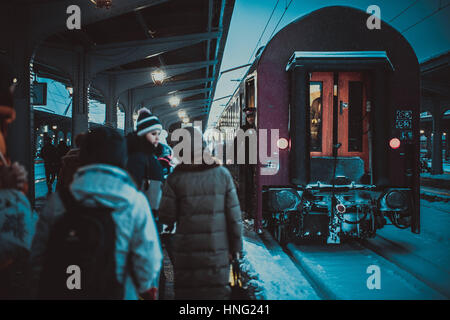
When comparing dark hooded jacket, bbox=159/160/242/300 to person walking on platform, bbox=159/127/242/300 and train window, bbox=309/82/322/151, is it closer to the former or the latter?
person walking on platform, bbox=159/127/242/300

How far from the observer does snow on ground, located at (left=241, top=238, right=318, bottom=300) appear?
142 inches

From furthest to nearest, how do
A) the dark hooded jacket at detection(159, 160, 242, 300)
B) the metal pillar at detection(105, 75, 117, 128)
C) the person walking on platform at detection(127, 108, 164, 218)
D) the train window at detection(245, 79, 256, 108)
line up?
1. the metal pillar at detection(105, 75, 117, 128)
2. the train window at detection(245, 79, 256, 108)
3. the person walking on platform at detection(127, 108, 164, 218)
4. the dark hooded jacket at detection(159, 160, 242, 300)

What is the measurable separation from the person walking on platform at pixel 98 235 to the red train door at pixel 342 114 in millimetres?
4128

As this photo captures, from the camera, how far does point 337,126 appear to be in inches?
206

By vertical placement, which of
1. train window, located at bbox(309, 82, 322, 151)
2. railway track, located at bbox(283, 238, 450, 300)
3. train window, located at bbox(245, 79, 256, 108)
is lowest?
railway track, located at bbox(283, 238, 450, 300)

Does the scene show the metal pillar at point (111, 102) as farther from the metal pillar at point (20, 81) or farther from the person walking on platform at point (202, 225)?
the person walking on platform at point (202, 225)

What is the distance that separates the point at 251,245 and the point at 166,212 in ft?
10.1

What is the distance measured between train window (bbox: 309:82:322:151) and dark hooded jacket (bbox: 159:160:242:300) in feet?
10.3

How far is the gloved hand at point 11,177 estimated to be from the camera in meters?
2.33

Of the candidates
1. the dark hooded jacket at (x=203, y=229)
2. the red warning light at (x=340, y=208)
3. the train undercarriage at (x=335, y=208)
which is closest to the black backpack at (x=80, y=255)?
the dark hooded jacket at (x=203, y=229)

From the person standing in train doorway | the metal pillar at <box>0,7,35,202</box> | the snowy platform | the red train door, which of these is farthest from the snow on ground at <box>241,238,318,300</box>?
the metal pillar at <box>0,7,35,202</box>

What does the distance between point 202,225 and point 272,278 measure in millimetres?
1885

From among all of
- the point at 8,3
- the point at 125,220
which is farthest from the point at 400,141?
the point at 8,3

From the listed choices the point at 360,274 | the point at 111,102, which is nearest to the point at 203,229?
the point at 360,274
